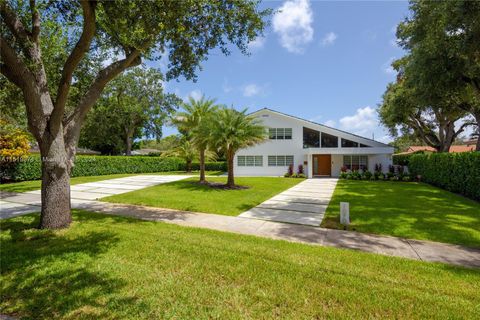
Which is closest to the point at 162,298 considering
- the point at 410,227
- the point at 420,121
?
the point at 410,227

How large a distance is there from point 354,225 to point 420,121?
2539 cm

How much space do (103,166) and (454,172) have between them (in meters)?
28.6

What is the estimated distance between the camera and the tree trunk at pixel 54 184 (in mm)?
5777

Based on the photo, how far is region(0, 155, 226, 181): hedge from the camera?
17156mm

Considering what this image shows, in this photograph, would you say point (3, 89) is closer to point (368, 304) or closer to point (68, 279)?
point (68, 279)

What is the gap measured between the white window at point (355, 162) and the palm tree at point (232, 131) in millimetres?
13902

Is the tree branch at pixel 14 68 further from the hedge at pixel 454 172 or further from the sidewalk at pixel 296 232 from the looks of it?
the hedge at pixel 454 172

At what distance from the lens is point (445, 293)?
347 cm

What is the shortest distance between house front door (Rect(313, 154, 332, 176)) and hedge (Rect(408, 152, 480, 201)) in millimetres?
8157

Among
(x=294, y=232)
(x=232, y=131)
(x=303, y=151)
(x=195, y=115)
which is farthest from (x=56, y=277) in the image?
(x=303, y=151)

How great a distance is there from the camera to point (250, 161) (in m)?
25.6

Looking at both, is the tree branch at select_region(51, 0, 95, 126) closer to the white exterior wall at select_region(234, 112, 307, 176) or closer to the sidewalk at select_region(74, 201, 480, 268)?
the sidewalk at select_region(74, 201, 480, 268)

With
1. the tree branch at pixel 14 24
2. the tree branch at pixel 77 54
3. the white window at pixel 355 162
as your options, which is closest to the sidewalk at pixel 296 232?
the tree branch at pixel 77 54

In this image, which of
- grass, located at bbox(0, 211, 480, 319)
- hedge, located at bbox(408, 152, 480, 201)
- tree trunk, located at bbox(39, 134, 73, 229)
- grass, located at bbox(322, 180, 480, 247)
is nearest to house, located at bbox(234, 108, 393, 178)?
hedge, located at bbox(408, 152, 480, 201)
